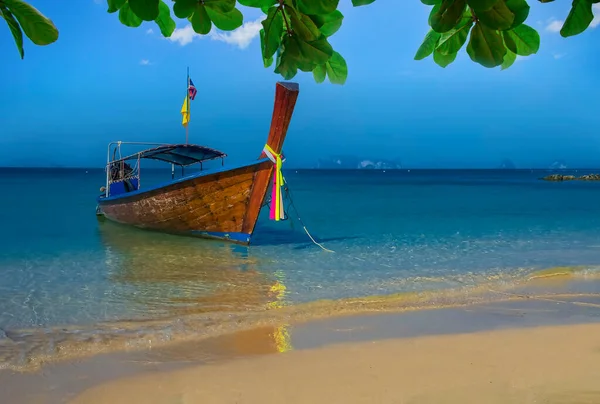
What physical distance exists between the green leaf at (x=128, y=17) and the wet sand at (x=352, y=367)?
390 cm

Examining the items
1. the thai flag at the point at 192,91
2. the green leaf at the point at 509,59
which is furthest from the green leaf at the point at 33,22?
the thai flag at the point at 192,91

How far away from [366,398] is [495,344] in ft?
6.33

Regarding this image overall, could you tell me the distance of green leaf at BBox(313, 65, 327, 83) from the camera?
4.31 ft

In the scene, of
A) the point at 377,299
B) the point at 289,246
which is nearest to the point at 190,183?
the point at 289,246

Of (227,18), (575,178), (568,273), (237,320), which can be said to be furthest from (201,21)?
(575,178)

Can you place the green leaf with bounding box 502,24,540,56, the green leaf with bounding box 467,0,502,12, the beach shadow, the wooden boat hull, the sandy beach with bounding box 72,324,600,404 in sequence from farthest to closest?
the wooden boat hull, the sandy beach with bounding box 72,324,600,404, the beach shadow, the green leaf with bounding box 502,24,540,56, the green leaf with bounding box 467,0,502,12

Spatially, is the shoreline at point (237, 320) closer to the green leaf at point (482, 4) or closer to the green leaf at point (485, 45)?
the green leaf at point (485, 45)

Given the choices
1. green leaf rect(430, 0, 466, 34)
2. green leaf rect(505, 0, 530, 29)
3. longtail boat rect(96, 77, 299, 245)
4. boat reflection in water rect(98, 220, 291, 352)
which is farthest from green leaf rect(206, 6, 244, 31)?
longtail boat rect(96, 77, 299, 245)

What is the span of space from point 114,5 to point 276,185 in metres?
10.2

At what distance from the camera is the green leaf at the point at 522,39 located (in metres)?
1.13

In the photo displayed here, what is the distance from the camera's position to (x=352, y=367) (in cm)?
518

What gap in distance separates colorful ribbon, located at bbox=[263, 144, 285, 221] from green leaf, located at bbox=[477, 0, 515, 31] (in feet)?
33.1

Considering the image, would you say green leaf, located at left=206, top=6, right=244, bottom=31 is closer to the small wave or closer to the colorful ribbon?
the small wave

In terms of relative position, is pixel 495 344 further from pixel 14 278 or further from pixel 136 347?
pixel 14 278
